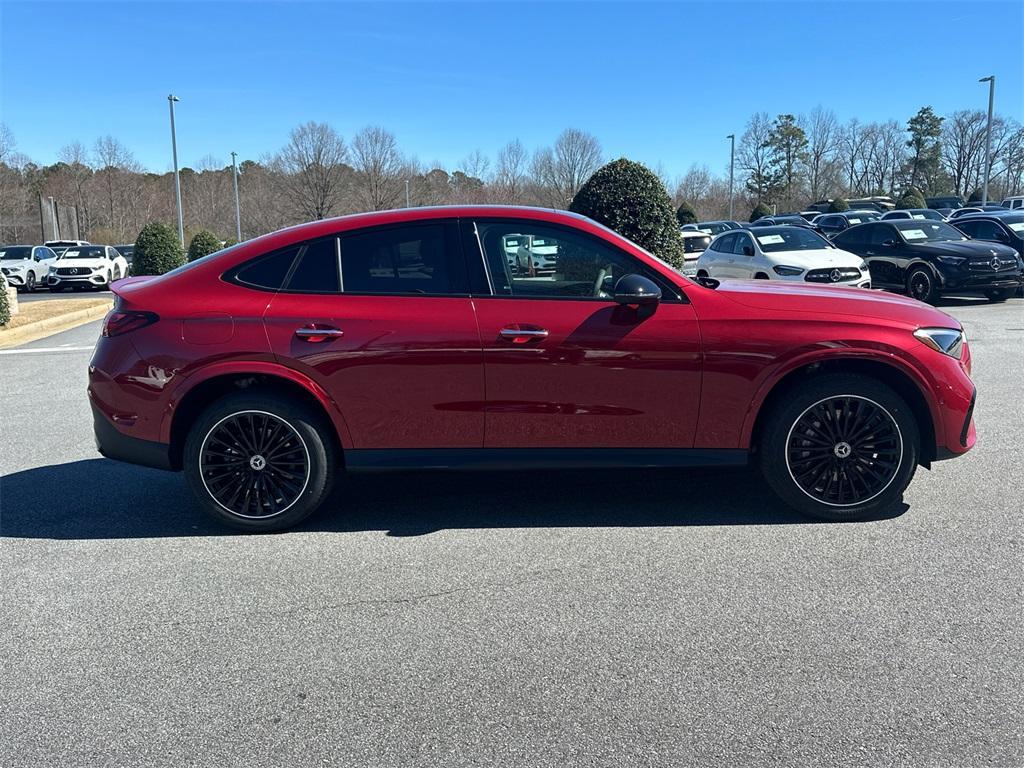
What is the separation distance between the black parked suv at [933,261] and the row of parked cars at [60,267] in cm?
2316

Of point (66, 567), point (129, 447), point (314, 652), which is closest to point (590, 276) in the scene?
point (314, 652)

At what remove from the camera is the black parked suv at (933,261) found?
49.6 feet

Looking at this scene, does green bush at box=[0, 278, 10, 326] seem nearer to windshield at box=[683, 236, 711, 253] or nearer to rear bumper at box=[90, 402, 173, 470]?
rear bumper at box=[90, 402, 173, 470]

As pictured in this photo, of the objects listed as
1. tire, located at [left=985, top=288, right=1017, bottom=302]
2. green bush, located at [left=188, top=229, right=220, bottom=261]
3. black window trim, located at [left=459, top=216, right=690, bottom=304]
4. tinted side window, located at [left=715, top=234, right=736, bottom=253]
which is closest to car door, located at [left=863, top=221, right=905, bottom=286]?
tire, located at [left=985, top=288, right=1017, bottom=302]

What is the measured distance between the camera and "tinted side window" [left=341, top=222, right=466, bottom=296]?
14.7 feet

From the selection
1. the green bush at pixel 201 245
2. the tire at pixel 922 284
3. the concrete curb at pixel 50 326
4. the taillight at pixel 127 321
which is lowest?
the concrete curb at pixel 50 326

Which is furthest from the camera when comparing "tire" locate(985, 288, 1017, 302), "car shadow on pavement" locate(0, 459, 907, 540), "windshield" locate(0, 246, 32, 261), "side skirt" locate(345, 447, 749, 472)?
"windshield" locate(0, 246, 32, 261)

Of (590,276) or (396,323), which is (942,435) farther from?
(396,323)

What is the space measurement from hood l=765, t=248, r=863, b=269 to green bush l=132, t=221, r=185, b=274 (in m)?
16.8

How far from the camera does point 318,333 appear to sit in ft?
14.3

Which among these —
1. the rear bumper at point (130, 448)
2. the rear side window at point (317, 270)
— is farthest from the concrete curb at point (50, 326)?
the rear side window at point (317, 270)

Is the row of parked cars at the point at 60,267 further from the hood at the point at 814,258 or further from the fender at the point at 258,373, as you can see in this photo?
the fender at the point at 258,373

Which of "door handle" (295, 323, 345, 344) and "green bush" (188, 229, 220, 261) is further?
"green bush" (188, 229, 220, 261)

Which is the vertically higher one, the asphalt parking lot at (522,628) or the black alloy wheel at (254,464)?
the black alloy wheel at (254,464)
